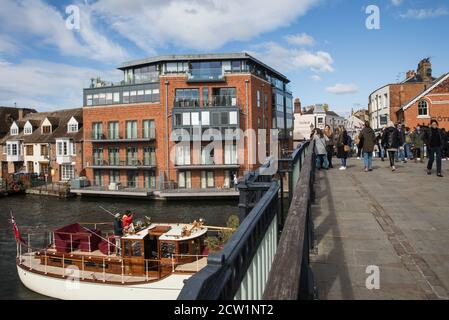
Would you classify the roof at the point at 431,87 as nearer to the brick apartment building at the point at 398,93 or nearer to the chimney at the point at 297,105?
the brick apartment building at the point at 398,93

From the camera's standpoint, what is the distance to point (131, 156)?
44562 millimetres

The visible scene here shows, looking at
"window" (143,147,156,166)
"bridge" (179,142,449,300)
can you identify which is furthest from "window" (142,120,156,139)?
"bridge" (179,142,449,300)

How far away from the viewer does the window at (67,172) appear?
51.8 metres

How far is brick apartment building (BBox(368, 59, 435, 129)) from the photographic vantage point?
135ft

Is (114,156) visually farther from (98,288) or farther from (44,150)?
(98,288)

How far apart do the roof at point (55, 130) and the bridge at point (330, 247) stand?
156 feet

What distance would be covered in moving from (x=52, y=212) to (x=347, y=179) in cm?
3240

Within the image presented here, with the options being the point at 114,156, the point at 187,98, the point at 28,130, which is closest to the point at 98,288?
the point at 187,98

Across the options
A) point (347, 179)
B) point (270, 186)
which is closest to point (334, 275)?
point (270, 186)

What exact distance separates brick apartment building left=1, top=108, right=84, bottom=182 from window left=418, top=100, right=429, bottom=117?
38262mm

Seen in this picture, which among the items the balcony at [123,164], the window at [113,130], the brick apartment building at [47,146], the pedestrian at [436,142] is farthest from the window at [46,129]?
the pedestrian at [436,142]

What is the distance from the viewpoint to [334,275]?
4.27m

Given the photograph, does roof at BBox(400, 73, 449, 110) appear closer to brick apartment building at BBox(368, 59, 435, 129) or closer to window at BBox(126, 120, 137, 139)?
brick apartment building at BBox(368, 59, 435, 129)

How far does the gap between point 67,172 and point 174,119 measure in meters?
20.3
